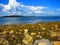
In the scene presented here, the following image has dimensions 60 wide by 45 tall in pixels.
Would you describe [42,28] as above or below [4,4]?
below

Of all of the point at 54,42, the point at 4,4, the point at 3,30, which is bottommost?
the point at 54,42

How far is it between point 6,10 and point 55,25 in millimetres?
627

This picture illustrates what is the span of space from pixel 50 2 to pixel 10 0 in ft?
1.62

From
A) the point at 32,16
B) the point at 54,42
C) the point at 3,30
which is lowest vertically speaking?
the point at 54,42

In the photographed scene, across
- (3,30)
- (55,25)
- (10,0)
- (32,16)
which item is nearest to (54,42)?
(55,25)

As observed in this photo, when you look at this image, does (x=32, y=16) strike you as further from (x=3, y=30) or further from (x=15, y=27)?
(x=3, y=30)

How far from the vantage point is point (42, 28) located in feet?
4.89

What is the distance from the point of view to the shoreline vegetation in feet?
4.73

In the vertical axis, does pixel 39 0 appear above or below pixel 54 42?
above

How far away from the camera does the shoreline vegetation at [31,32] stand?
56.7 inches

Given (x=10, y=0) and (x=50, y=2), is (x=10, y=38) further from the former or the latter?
(x=50, y=2)

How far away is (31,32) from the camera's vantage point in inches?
57.7

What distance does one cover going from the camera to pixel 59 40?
1.46 metres

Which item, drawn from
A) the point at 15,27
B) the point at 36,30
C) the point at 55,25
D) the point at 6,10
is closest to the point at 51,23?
the point at 55,25
